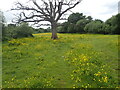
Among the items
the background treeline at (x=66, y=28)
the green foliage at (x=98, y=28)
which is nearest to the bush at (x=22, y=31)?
the background treeline at (x=66, y=28)

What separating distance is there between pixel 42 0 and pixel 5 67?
2604 cm

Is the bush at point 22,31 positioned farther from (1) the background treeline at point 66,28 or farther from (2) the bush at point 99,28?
(2) the bush at point 99,28

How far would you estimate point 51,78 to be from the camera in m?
8.96

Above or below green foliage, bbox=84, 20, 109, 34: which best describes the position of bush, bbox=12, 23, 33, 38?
below

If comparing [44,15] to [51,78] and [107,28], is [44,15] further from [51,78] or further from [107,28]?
[107,28]

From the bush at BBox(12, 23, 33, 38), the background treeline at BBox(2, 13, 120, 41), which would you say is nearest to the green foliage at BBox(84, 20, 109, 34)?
the background treeline at BBox(2, 13, 120, 41)

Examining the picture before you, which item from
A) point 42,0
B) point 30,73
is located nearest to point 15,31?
point 42,0

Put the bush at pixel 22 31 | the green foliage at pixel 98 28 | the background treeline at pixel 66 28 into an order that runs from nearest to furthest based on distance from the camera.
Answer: the background treeline at pixel 66 28 < the bush at pixel 22 31 < the green foliage at pixel 98 28

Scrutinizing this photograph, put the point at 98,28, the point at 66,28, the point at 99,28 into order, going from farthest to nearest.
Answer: the point at 66,28 → the point at 98,28 → the point at 99,28

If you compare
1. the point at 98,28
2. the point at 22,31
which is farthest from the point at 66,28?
the point at 22,31

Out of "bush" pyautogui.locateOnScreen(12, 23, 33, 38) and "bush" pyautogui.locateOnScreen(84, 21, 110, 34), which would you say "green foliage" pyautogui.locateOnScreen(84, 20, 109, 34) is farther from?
"bush" pyautogui.locateOnScreen(12, 23, 33, 38)

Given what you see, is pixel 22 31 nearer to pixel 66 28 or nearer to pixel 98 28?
pixel 98 28

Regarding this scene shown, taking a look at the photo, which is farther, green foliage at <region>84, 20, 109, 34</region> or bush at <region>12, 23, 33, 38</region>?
green foliage at <region>84, 20, 109, 34</region>

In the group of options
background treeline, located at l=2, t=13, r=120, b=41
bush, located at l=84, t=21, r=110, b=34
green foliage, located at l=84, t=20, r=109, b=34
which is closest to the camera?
background treeline, located at l=2, t=13, r=120, b=41
